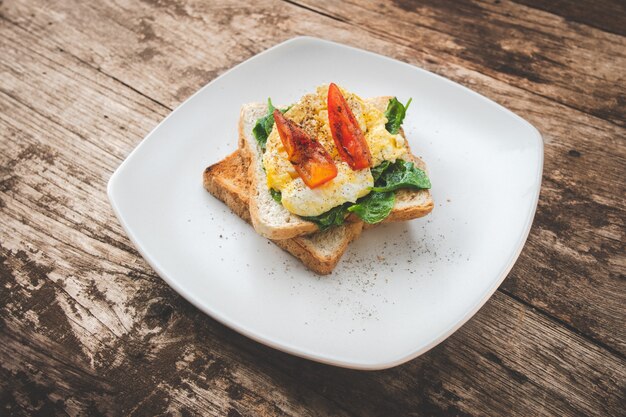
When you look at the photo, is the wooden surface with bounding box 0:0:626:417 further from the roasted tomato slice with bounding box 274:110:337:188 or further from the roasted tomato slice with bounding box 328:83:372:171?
→ the roasted tomato slice with bounding box 328:83:372:171

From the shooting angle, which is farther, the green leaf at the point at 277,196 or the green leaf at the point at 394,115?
the green leaf at the point at 394,115

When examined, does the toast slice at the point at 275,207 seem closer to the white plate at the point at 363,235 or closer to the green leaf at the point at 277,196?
the green leaf at the point at 277,196

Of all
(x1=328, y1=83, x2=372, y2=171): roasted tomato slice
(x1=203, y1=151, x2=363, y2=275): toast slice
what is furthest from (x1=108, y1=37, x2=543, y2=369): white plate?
(x1=328, y1=83, x2=372, y2=171): roasted tomato slice

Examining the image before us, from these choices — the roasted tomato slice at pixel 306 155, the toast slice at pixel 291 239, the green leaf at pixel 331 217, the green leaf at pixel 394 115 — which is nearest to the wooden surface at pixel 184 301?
the toast slice at pixel 291 239

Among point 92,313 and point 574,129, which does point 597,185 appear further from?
point 92,313

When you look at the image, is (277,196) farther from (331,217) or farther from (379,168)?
(379,168)

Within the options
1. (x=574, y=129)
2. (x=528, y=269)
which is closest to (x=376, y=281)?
(x=528, y=269)

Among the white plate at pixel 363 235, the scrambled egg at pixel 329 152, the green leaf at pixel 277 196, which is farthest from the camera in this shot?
the green leaf at pixel 277 196

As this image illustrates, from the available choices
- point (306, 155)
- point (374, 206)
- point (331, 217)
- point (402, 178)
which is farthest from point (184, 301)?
point (402, 178)

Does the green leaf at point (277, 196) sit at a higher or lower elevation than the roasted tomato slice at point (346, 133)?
lower
